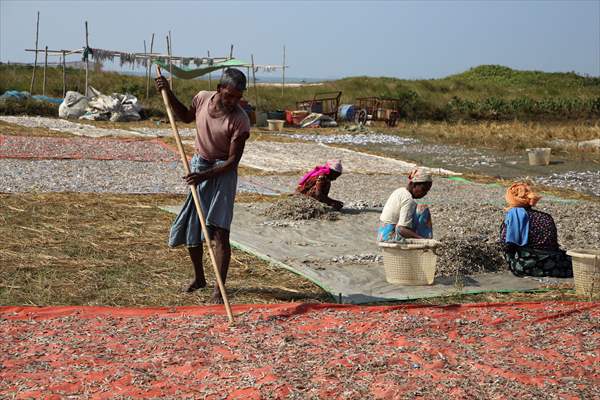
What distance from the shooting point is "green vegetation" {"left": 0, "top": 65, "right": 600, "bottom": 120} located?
25.5 meters

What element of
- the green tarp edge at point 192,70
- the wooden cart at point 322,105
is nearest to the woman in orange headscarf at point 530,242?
the green tarp edge at point 192,70

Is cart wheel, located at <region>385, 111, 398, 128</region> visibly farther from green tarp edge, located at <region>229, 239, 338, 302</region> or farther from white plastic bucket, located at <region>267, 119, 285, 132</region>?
green tarp edge, located at <region>229, 239, 338, 302</region>

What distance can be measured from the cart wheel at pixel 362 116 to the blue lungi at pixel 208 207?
17.8 meters

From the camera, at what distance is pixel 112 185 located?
886cm

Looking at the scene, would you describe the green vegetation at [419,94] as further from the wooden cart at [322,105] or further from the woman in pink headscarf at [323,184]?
the woman in pink headscarf at [323,184]

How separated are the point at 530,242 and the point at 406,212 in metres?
0.90

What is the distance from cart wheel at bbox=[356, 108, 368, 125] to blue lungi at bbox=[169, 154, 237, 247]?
1781cm

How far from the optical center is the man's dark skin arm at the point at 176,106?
175 inches

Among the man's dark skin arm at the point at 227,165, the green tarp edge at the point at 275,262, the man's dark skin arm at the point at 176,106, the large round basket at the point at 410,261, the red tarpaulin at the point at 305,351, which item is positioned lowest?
the red tarpaulin at the point at 305,351

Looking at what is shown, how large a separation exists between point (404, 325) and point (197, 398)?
127 cm

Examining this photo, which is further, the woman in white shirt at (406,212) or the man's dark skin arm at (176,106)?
the woman in white shirt at (406,212)

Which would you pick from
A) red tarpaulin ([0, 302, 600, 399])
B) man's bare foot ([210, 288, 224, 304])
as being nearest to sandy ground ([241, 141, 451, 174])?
man's bare foot ([210, 288, 224, 304])

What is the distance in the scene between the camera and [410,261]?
5066 millimetres

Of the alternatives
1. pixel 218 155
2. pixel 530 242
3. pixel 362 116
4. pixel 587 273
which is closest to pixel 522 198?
pixel 530 242
